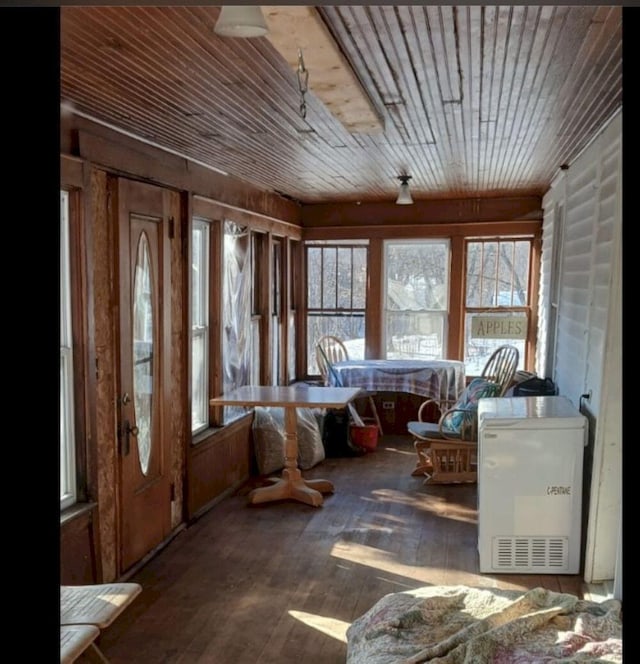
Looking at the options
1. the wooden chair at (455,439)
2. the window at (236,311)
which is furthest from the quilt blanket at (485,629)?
the window at (236,311)

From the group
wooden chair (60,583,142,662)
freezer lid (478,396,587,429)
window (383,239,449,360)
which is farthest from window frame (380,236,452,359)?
wooden chair (60,583,142,662)

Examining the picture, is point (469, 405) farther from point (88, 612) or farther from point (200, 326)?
point (88, 612)

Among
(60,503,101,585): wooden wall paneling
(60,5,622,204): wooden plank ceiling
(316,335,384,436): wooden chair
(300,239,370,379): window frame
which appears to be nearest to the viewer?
(60,5,622,204): wooden plank ceiling

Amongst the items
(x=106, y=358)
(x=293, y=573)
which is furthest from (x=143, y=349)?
(x=293, y=573)

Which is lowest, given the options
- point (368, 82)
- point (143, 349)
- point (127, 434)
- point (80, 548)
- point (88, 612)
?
point (80, 548)

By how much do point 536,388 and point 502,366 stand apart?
1566 millimetres

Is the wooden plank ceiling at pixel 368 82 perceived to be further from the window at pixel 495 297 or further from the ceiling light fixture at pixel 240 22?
the window at pixel 495 297

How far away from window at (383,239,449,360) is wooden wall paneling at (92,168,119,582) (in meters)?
4.20

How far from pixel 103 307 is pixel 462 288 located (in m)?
4.45

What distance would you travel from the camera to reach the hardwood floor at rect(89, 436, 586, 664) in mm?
3027

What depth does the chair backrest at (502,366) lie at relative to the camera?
566 cm

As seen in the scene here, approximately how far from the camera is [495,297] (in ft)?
23.2

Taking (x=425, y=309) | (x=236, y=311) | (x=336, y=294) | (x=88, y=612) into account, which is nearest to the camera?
(x=88, y=612)

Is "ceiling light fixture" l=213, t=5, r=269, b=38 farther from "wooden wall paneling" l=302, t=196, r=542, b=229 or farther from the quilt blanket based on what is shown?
"wooden wall paneling" l=302, t=196, r=542, b=229
